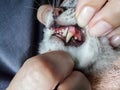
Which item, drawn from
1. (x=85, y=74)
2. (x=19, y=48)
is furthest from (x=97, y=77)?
(x=19, y=48)

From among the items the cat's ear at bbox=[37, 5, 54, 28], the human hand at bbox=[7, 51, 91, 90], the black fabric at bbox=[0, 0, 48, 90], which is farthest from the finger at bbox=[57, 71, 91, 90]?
the black fabric at bbox=[0, 0, 48, 90]

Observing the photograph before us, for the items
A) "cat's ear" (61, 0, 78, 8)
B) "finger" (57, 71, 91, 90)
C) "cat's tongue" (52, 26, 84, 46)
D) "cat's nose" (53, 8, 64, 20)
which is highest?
"cat's ear" (61, 0, 78, 8)

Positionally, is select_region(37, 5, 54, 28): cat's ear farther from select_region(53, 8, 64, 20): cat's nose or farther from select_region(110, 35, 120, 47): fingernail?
select_region(110, 35, 120, 47): fingernail

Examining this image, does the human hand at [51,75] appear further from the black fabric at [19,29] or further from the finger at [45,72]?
the black fabric at [19,29]

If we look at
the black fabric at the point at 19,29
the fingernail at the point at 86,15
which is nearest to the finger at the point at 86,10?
the fingernail at the point at 86,15

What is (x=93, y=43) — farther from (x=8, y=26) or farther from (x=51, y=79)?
(x=8, y=26)

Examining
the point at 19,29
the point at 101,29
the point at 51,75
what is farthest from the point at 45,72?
the point at 19,29
